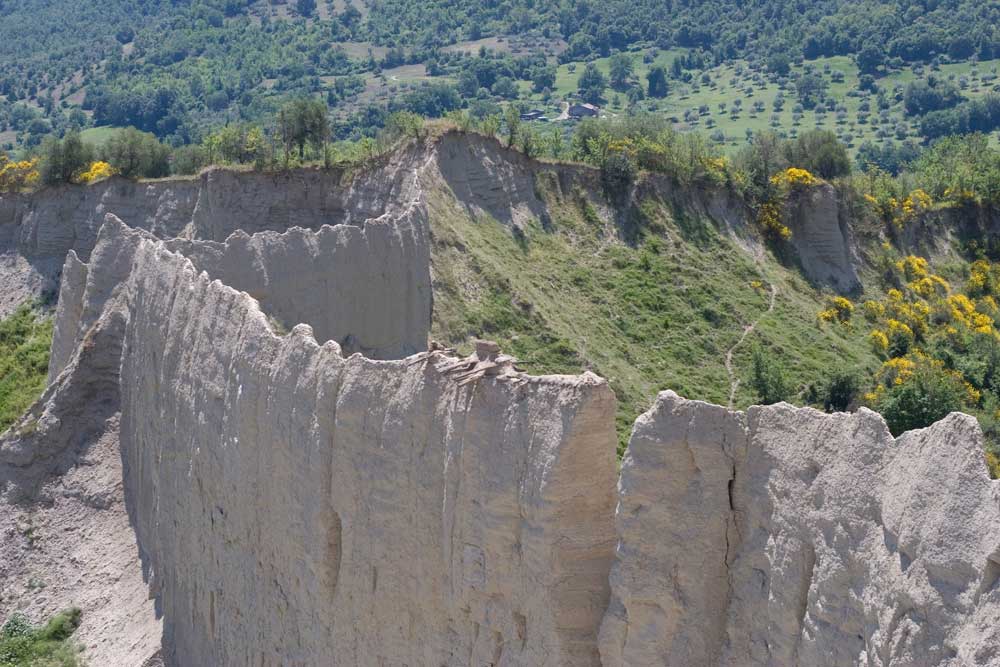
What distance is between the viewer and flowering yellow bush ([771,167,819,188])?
69.6 m

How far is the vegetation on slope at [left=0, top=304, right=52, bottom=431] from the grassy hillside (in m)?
12.5

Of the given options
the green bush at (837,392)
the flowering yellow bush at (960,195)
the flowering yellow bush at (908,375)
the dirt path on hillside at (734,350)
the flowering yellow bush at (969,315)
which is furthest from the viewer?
→ the flowering yellow bush at (960,195)

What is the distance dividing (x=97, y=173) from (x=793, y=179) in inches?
1111

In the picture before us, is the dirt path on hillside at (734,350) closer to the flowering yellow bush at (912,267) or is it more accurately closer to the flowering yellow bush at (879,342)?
the flowering yellow bush at (879,342)

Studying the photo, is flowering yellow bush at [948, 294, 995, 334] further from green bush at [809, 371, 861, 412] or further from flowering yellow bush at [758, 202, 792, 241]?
green bush at [809, 371, 861, 412]

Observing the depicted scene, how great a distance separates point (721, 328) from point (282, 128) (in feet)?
64.1

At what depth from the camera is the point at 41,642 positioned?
3478 centimetres

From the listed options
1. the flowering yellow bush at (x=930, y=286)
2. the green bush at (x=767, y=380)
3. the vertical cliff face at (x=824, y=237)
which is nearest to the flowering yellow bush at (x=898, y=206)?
the vertical cliff face at (x=824, y=237)

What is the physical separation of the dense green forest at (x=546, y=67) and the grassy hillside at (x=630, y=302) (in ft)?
231

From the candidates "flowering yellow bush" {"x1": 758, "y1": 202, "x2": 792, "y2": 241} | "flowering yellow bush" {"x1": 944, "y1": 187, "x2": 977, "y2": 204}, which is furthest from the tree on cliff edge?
"flowering yellow bush" {"x1": 944, "y1": 187, "x2": 977, "y2": 204}

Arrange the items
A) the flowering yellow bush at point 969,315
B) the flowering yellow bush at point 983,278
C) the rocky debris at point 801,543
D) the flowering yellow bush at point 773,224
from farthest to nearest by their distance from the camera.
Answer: the flowering yellow bush at point 983,278, the flowering yellow bush at point 773,224, the flowering yellow bush at point 969,315, the rocky debris at point 801,543

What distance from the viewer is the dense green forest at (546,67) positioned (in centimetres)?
15075

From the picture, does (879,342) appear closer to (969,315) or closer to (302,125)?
(969,315)

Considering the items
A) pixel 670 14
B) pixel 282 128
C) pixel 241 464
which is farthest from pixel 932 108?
pixel 241 464
